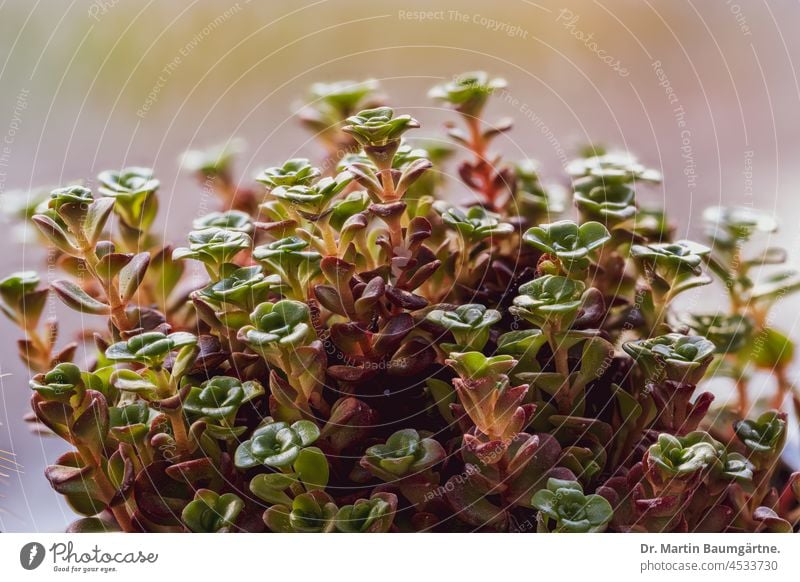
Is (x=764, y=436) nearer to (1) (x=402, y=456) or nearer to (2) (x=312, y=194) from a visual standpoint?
(1) (x=402, y=456)

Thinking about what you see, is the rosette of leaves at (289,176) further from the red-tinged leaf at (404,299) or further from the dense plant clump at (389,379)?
the red-tinged leaf at (404,299)

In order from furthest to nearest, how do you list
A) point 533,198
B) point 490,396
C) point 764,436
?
point 533,198, point 764,436, point 490,396

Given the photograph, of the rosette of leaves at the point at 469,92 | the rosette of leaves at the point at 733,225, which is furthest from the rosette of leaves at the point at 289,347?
the rosette of leaves at the point at 733,225

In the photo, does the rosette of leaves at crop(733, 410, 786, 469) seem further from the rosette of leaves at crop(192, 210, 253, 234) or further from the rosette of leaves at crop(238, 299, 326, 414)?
the rosette of leaves at crop(192, 210, 253, 234)

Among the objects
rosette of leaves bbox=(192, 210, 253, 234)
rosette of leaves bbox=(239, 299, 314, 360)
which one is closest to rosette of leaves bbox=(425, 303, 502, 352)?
rosette of leaves bbox=(239, 299, 314, 360)
